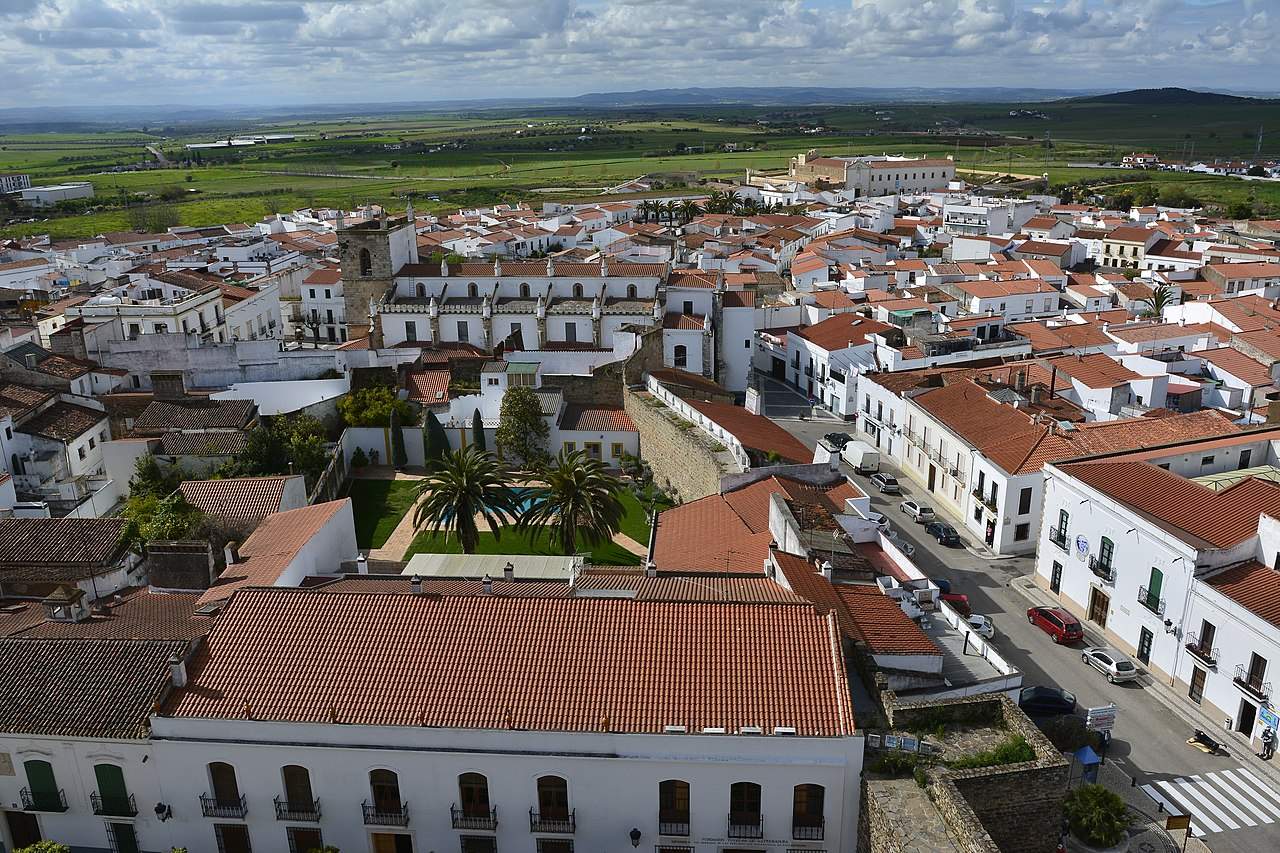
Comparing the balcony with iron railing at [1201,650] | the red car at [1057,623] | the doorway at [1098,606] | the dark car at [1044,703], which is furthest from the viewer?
the doorway at [1098,606]

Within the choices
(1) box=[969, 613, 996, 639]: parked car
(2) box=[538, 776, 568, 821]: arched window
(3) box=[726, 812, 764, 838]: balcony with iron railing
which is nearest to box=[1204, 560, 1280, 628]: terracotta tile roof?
(1) box=[969, 613, 996, 639]: parked car

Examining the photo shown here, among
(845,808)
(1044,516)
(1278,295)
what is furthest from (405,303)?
(1278,295)

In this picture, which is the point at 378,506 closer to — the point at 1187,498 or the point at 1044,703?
the point at 1044,703

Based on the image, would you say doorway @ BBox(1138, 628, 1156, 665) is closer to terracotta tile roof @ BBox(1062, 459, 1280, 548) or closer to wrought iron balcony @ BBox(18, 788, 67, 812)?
terracotta tile roof @ BBox(1062, 459, 1280, 548)

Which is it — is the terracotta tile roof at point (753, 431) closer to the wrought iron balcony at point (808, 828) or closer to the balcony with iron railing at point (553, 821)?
the wrought iron balcony at point (808, 828)

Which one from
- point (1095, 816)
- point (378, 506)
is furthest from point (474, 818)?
point (378, 506)

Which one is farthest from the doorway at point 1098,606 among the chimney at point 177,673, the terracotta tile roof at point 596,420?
the chimney at point 177,673
